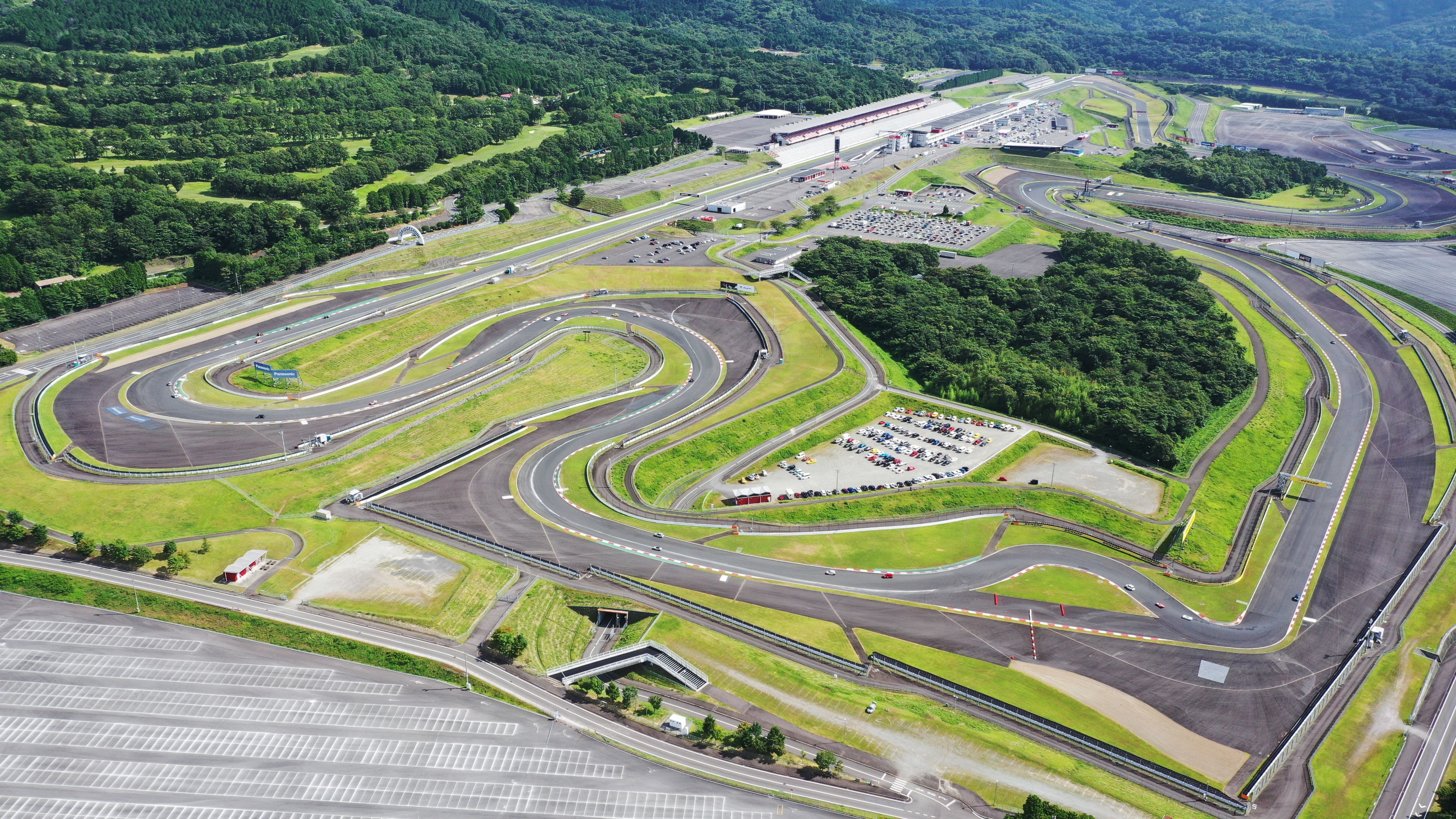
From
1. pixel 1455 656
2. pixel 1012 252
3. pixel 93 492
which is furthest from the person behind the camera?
pixel 1012 252

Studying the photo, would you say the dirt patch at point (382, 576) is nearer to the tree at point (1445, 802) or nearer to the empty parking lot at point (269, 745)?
the empty parking lot at point (269, 745)

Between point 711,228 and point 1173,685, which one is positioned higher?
point 711,228

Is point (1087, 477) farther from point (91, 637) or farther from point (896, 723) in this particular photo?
point (91, 637)

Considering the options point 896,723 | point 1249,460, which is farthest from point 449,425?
point 1249,460

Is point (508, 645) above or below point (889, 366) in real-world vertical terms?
above

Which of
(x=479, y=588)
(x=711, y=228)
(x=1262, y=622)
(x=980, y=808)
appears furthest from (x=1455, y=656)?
(x=711, y=228)

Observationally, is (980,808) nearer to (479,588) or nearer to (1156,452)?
(479,588)
